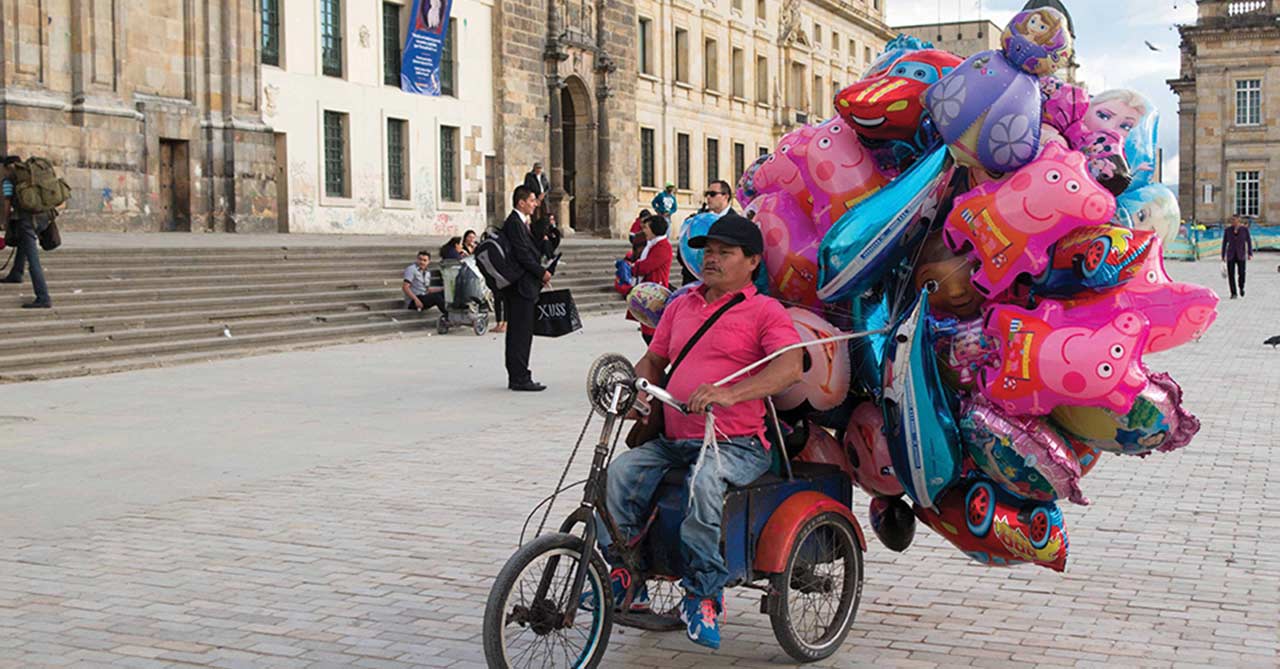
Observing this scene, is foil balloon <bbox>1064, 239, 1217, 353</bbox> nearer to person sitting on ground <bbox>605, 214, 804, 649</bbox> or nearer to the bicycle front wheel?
person sitting on ground <bbox>605, 214, 804, 649</bbox>

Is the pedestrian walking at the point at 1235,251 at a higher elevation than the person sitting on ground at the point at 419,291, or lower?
higher

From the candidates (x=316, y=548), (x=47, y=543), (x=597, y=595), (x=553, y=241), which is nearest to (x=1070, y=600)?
(x=597, y=595)

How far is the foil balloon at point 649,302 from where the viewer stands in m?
6.68

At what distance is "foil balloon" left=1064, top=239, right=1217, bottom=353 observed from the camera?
5289mm

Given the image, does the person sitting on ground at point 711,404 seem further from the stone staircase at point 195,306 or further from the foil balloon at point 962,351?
the stone staircase at point 195,306

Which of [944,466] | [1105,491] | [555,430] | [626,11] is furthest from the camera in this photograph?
[626,11]

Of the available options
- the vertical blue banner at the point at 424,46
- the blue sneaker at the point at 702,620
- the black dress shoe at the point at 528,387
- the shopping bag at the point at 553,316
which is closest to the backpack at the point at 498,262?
the shopping bag at the point at 553,316

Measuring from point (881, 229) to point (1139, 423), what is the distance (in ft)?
3.80

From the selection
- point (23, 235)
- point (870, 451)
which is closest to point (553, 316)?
point (23, 235)

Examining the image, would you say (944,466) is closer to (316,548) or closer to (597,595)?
(597,595)

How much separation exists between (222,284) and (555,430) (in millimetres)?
9506

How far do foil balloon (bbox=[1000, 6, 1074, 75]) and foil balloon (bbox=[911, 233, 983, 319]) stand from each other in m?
0.72

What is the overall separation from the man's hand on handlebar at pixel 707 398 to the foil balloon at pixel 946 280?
98cm

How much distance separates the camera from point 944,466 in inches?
209
